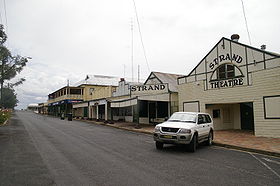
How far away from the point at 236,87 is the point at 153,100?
749cm

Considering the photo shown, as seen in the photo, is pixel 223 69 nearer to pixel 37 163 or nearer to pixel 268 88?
pixel 268 88

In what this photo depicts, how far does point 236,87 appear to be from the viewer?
49.4 ft

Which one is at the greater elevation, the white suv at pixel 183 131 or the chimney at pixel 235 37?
the chimney at pixel 235 37

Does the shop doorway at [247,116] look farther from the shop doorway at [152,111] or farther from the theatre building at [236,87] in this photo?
the shop doorway at [152,111]

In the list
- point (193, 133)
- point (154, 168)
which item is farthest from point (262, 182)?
point (193, 133)

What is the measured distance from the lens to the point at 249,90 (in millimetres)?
14305

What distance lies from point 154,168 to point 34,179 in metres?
3.16

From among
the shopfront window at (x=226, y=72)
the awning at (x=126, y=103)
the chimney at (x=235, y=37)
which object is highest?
the chimney at (x=235, y=37)

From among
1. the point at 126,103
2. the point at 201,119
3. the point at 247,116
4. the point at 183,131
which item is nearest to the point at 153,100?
the point at 126,103

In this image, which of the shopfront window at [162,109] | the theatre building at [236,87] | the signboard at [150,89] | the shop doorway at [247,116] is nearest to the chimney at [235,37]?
the theatre building at [236,87]

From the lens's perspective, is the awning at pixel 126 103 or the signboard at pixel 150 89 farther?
the signboard at pixel 150 89

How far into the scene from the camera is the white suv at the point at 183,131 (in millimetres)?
8984

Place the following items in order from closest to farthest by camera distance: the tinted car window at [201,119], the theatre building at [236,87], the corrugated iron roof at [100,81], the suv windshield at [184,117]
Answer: the suv windshield at [184,117], the tinted car window at [201,119], the theatre building at [236,87], the corrugated iron roof at [100,81]

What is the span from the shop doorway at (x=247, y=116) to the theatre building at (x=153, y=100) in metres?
5.76
